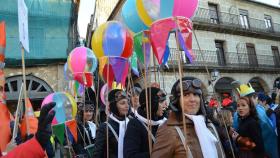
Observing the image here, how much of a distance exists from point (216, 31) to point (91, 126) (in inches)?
568

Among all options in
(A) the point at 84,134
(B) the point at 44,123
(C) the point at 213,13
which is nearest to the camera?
(B) the point at 44,123

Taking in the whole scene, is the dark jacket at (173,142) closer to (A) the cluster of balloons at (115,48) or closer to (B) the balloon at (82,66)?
(A) the cluster of balloons at (115,48)

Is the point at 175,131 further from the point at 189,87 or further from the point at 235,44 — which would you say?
the point at 235,44

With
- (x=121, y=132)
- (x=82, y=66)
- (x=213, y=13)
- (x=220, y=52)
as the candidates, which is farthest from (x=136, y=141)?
(x=213, y=13)

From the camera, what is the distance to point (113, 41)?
392 cm

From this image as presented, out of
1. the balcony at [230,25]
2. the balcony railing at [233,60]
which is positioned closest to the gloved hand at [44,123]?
the balcony railing at [233,60]

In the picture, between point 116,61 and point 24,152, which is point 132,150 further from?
point 116,61

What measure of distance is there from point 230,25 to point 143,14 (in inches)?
640

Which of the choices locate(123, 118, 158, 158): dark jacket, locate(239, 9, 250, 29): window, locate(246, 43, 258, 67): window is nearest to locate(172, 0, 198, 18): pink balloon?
locate(123, 118, 158, 158): dark jacket

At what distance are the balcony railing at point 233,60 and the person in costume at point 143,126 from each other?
12.5 m

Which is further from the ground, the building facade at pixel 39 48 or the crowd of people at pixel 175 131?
the building facade at pixel 39 48

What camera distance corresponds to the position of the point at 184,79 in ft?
Answer: 7.32

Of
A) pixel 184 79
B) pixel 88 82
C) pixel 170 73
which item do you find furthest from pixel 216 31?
pixel 184 79

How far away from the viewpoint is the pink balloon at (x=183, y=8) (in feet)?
9.31
